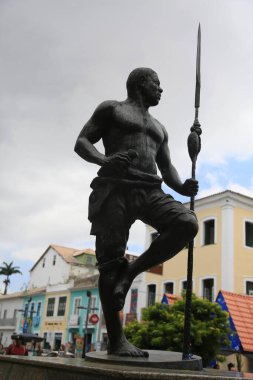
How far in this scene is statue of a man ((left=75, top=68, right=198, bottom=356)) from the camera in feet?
11.3

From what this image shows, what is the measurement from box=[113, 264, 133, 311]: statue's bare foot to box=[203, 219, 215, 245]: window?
2147 centimetres

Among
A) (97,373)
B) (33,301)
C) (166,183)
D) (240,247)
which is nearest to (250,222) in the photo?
(240,247)

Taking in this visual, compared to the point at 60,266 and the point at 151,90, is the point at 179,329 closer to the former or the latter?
the point at 151,90

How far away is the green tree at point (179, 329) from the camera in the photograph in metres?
12.8

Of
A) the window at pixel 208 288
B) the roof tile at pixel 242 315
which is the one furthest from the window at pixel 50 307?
the roof tile at pixel 242 315

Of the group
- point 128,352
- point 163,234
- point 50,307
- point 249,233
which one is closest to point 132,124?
point 163,234

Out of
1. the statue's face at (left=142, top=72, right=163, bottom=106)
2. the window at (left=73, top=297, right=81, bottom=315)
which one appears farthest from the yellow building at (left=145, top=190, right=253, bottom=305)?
the statue's face at (left=142, top=72, right=163, bottom=106)

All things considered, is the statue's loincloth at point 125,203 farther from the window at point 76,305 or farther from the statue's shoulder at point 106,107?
the window at point 76,305

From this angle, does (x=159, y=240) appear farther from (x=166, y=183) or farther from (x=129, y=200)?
(x=166, y=183)

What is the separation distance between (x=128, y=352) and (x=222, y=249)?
2091cm

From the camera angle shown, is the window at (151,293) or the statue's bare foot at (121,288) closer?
the statue's bare foot at (121,288)

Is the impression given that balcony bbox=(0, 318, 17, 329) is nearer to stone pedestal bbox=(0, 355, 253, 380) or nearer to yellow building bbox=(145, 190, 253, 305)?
yellow building bbox=(145, 190, 253, 305)

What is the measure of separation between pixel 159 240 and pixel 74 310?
113 ft

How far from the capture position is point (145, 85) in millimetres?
3994
